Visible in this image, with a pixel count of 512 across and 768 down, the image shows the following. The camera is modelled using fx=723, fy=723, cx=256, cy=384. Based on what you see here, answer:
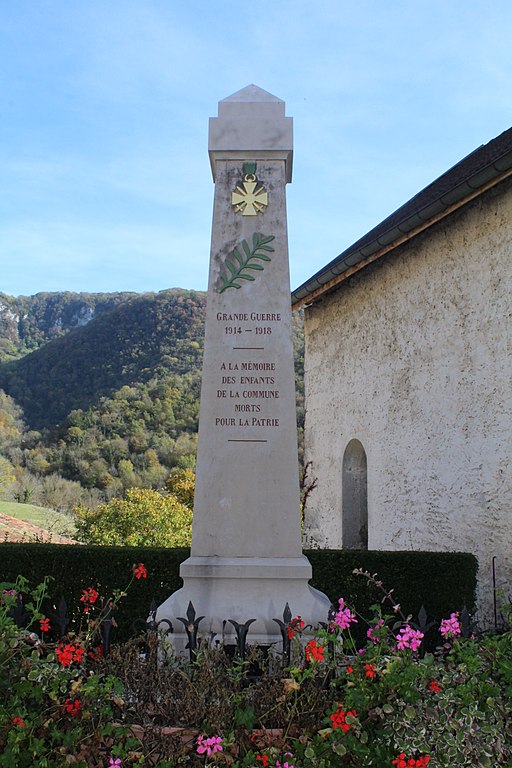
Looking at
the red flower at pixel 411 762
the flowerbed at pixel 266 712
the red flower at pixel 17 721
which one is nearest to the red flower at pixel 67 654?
the flowerbed at pixel 266 712

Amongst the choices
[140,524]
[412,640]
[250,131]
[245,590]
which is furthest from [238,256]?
[140,524]

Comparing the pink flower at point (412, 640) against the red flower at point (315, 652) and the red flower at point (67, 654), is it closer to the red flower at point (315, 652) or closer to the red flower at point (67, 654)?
the red flower at point (315, 652)

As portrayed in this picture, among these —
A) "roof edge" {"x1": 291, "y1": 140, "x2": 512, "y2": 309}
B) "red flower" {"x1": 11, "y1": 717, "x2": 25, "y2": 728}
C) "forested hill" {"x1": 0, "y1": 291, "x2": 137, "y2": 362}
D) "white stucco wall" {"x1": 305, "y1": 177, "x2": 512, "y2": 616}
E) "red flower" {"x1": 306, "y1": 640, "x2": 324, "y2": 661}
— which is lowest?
"red flower" {"x1": 11, "y1": 717, "x2": 25, "y2": 728}

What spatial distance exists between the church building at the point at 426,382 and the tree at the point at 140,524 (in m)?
2.57

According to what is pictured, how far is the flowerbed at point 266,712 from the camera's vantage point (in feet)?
9.37

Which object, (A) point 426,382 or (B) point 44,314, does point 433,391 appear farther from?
(B) point 44,314

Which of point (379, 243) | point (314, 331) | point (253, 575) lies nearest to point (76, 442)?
point (314, 331)

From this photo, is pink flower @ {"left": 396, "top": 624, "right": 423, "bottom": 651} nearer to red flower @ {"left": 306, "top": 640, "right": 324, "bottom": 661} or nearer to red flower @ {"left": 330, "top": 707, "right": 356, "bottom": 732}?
red flower @ {"left": 306, "top": 640, "right": 324, "bottom": 661}

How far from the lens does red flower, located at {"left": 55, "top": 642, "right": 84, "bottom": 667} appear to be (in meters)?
3.15

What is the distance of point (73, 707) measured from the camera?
9.86ft

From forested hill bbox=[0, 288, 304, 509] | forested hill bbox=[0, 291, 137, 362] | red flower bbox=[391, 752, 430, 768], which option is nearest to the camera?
red flower bbox=[391, 752, 430, 768]

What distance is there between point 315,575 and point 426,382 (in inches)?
119

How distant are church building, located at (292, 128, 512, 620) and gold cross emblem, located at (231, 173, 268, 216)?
2.87 metres

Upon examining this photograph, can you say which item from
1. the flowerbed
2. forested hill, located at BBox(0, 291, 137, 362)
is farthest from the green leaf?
forested hill, located at BBox(0, 291, 137, 362)
